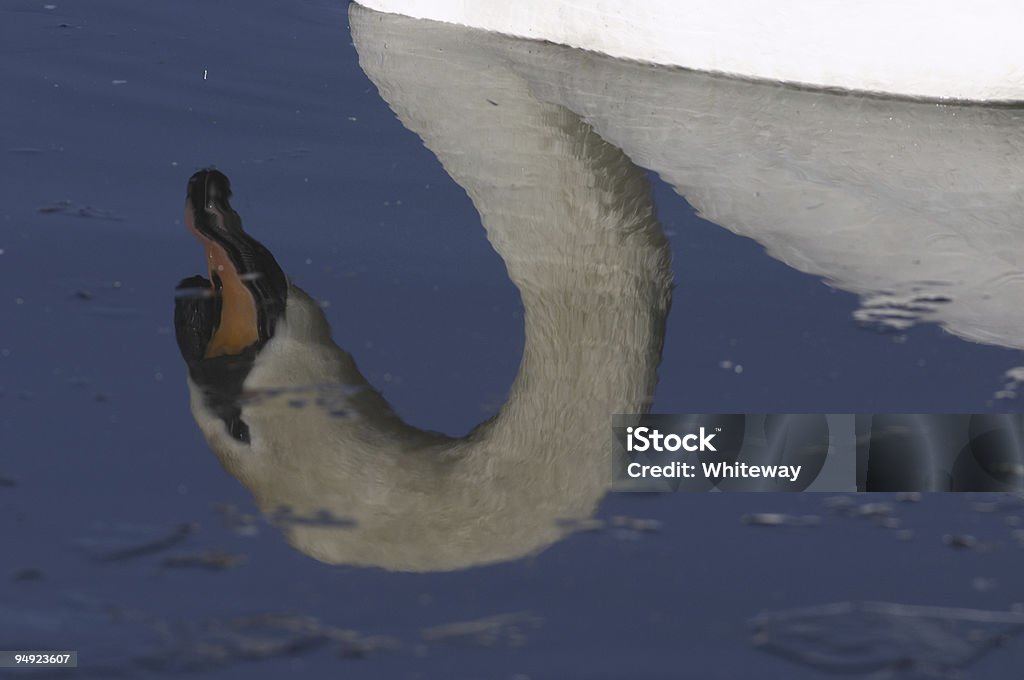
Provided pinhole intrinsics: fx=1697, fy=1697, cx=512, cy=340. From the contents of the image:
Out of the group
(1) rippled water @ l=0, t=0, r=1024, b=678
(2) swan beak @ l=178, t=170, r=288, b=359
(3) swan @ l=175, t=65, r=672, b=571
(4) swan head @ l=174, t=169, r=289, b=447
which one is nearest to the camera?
(1) rippled water @ l=0, t=0, r=1024, b=678

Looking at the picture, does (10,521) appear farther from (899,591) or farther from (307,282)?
(899,591)

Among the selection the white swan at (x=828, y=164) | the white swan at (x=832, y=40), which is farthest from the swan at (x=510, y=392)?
the white swan at (x=832, y=40)

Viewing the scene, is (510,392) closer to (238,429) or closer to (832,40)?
(238,429)

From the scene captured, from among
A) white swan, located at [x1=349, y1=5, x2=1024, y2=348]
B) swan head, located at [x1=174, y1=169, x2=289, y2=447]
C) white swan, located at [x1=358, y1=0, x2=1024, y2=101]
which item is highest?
white swan, located at [x1=358, y1=0, x2=1024, y2=101]

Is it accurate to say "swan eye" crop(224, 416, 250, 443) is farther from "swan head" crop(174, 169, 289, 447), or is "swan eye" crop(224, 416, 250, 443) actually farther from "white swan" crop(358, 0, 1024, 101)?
"white swan" crop(358, 0, 1024, 101)

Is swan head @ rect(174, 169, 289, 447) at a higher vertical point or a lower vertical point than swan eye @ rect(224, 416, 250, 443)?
higher

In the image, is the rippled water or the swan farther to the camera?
the swan

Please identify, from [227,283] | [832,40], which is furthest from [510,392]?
[832,40]

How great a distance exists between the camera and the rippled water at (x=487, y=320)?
3.16 metres

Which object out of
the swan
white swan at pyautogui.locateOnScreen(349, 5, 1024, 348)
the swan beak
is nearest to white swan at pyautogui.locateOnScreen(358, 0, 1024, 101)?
white swan at pyautogui.locateOnScreen(349, 5, 1024, 348)

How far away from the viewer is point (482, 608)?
10.5 ft

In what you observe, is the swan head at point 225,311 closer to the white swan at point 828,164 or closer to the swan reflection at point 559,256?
the swan reflection at point 559,256

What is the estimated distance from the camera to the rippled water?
316 cm

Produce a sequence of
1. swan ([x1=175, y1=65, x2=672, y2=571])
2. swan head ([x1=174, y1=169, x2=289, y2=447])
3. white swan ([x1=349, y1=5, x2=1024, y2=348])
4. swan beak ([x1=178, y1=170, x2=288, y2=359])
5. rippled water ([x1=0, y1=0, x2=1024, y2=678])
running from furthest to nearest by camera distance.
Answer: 1. white swan ([x1=349, y1=5, x2=1024, y2=348])
2. swan beak ([x1=178, y1=170, x2=288, y2=359])
3. swan head ([x1=174, y1=169, x2=289, y2=447])
4. swan ([x1=175, y1=65, x2=672, y2=571])
5. rippled water ([x1=0, y1=0, x2=1024, y2=678])
